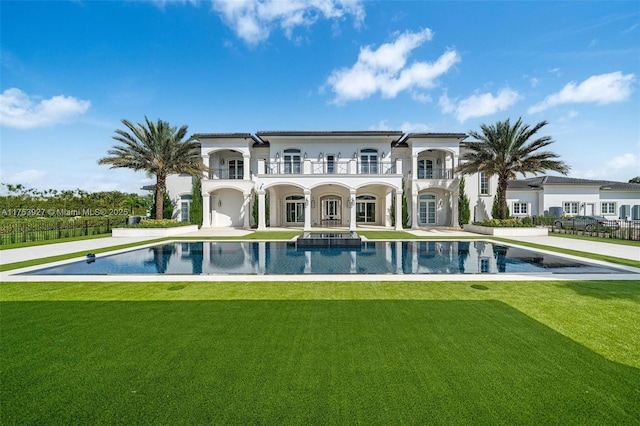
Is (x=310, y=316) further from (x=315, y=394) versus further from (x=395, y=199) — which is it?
(x=395, y=199)

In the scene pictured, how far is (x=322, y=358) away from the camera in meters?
3.64

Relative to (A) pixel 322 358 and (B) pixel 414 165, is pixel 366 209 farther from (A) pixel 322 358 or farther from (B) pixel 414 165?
(A) pixel 322 358

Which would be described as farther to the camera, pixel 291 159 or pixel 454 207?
pixel 291 159

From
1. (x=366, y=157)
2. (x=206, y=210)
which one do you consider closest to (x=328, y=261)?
(x=366, y=157)

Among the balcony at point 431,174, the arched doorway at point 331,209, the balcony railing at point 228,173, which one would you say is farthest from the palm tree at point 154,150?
the balcony at point 431,174

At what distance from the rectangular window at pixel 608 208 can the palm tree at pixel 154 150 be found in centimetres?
3968

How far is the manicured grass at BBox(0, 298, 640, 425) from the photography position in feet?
8.71

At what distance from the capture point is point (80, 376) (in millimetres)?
3262

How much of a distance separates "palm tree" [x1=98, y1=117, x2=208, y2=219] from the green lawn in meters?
16.6

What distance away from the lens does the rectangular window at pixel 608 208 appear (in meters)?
29.2

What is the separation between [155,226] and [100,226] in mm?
5815

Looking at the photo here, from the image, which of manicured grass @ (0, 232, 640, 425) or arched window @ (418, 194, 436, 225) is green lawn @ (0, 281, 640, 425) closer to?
manicured grass @ (0, 232, 640, 425)

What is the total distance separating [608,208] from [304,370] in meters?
39.9

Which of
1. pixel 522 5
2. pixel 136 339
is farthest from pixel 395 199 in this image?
pixel 136 339
